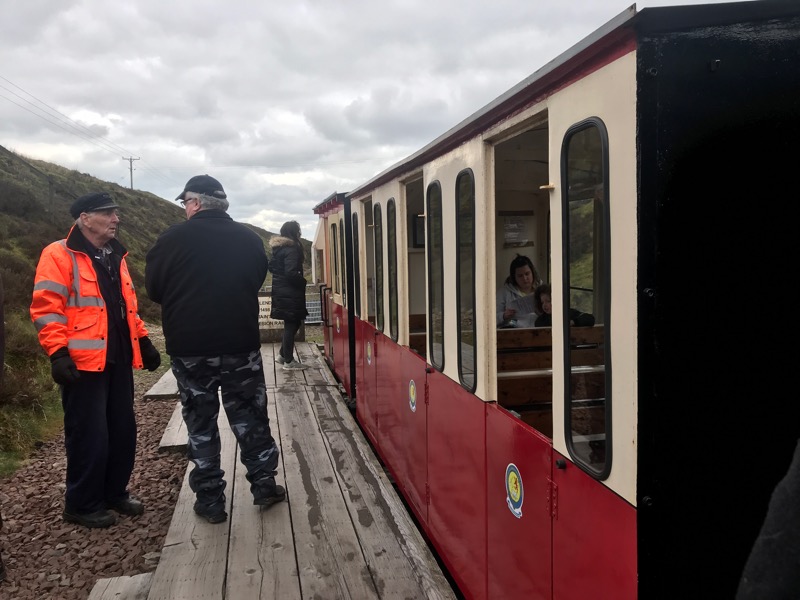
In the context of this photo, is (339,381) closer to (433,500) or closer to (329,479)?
(329,479)

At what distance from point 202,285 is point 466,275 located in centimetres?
161

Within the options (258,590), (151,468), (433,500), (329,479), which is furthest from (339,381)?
(258,590)

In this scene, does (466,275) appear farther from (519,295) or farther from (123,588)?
(123,588)

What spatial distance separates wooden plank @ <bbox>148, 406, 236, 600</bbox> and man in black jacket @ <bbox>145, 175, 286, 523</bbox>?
4.4 inches

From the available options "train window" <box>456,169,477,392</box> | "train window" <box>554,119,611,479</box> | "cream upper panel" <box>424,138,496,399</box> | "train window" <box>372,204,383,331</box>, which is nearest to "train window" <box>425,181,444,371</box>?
"cream upper panel" <box>424,138,496,399</box>

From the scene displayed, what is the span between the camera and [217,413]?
12.5 feet

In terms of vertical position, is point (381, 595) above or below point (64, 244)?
below

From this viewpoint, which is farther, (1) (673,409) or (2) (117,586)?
(2) (117,586)

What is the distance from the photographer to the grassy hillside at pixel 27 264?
21.7 feet

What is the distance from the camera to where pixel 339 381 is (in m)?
8.62

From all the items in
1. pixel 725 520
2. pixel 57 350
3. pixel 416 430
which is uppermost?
pixel 57 350

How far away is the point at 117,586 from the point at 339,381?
5.48 metres

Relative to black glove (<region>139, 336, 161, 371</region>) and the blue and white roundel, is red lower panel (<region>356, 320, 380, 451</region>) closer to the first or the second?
black glove (<region>139, 336, 161, 371</region>)

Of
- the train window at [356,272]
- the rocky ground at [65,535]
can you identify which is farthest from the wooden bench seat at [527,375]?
the train window at [356,272]
